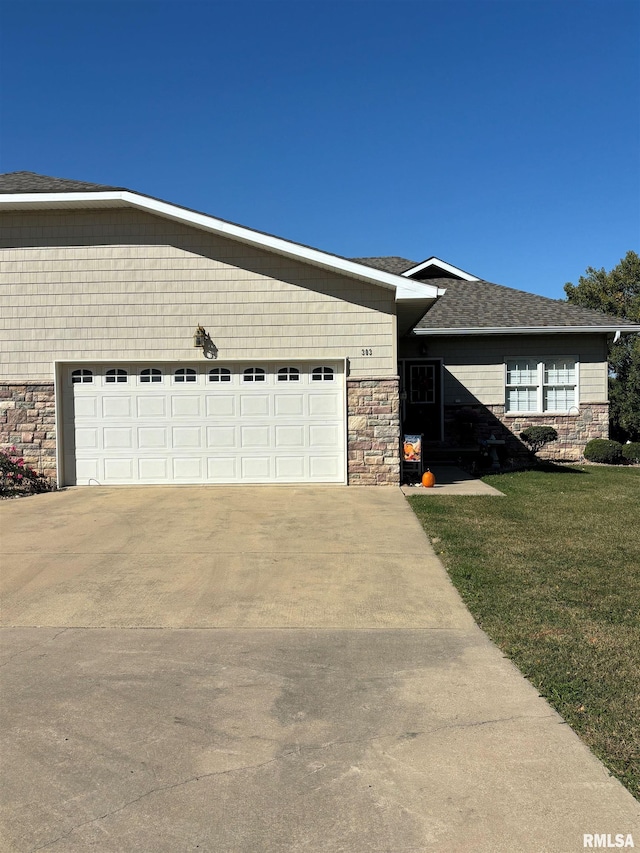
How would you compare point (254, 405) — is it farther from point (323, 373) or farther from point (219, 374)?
point (323, 373)

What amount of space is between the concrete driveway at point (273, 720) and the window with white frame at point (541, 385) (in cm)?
1144

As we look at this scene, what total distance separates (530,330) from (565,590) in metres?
12.0

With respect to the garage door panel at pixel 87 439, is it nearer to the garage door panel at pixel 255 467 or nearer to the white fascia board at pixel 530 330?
the garage door panel at pixel 255 467

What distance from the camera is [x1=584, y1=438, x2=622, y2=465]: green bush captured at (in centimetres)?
1647

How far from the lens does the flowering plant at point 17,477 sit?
11.8m

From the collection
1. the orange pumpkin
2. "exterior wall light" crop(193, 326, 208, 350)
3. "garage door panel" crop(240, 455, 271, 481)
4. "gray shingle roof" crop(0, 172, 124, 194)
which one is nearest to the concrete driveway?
the orange pumpkin

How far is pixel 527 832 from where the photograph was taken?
8.46 ft

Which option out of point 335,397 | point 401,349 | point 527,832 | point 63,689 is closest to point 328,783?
point 527,832

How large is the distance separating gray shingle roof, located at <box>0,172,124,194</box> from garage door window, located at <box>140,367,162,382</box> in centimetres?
335

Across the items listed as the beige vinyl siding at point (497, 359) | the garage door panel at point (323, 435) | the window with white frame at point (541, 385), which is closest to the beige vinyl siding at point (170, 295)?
the garage door panel at point (323, 435)

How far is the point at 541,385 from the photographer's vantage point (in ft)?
56.3

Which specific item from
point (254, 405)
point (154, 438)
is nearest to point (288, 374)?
point (254, 405)

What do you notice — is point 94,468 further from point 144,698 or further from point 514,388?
point 514,388

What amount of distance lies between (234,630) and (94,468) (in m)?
8.35
